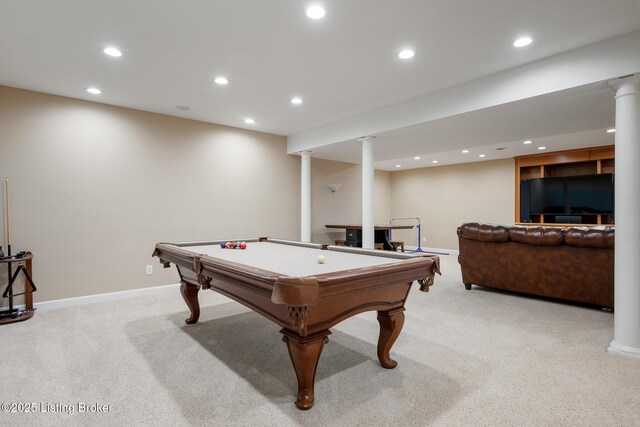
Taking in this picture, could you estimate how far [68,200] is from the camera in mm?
3785

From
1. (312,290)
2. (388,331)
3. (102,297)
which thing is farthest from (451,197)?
(312,290)

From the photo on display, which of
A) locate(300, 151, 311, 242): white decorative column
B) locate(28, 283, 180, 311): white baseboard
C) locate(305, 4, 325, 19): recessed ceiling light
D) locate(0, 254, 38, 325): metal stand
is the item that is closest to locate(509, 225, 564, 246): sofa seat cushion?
locate(300, 151, 311, 242): white decorative column

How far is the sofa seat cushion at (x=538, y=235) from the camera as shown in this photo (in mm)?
3592

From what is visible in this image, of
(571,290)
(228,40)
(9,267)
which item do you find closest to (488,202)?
(571,290)

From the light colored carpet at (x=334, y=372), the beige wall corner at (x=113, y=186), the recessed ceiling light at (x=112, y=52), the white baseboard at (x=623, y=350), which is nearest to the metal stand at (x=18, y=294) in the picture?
the light colored carpet at (x=334, y=372)

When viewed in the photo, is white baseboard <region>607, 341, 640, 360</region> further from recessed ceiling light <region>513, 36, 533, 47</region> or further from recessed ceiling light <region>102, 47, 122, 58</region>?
recessed ceiling light <region>102, 47, 122, 58</region>

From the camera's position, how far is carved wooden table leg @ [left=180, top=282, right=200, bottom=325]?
9.89 ft

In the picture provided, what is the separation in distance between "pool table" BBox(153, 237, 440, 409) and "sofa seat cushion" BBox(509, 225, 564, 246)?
229cm

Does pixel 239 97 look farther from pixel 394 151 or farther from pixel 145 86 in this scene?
pixel 394 151

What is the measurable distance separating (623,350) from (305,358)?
241cm

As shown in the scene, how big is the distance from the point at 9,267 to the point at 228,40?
3.07 metres

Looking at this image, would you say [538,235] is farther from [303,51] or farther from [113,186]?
[113,186]

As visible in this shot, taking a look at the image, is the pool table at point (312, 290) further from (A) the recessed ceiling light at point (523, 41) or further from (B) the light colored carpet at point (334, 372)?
(A) the recessed ceiling light at point (523, 41)

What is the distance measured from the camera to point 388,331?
2158 millimetres
